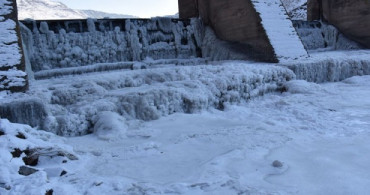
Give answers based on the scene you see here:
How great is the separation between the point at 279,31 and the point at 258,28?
536 mm

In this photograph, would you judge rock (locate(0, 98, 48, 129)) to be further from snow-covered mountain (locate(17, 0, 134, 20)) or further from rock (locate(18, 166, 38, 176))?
snow-covered mountain (locate(17, 0, 134, 20))

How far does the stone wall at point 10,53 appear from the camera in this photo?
4.18 metres

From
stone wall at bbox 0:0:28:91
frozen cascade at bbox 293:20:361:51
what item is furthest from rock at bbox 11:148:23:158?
frozen cascade at bbox 293:20:361:51

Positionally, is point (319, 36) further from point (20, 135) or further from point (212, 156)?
point (20, 135)

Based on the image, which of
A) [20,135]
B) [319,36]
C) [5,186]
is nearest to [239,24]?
[319,36]

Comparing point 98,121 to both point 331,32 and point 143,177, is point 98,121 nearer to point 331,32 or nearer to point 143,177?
point 143,177

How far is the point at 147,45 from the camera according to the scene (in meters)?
8.69

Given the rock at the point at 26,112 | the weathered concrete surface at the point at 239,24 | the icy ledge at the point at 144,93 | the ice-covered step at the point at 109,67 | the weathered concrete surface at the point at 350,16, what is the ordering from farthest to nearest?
the weathered concrete surface at the point at 350,16 → the weathered concrete surface at the point at 239,24 → the ice-covered step at the point at 109,67 → the icy ledge at the point at 144,93 → the rock at the point at 26,112

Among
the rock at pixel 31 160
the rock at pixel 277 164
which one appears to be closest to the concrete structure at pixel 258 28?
the rock at pixel 277 164

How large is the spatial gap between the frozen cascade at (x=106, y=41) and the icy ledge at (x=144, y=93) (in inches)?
106

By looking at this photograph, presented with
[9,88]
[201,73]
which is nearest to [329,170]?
[201,73]

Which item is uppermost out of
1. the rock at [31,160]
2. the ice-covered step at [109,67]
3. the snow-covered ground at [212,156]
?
the ice-covered step at [109,67]

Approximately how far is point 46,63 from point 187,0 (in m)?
5.27

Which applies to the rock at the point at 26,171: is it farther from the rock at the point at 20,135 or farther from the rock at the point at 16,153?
the rock at the point at 20,135
